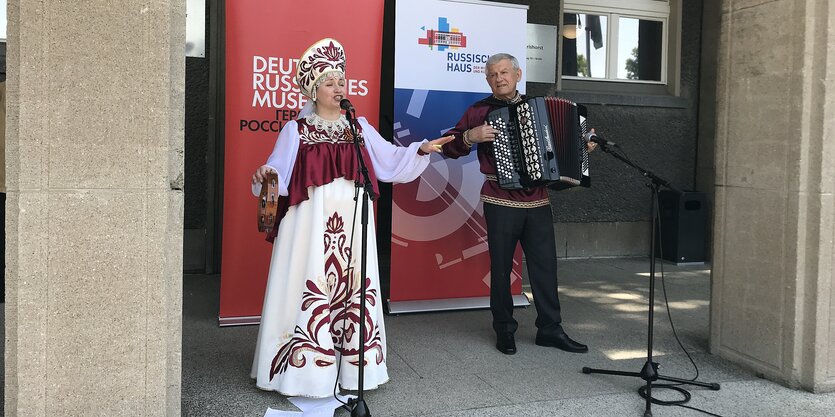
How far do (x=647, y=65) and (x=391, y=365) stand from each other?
21.0 feet

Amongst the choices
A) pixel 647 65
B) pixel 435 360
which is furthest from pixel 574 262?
pixel 435 360

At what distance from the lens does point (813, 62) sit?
4125 mm

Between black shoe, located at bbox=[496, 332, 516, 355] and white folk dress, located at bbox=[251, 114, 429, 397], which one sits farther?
black shoe, located at bbox=[496, 332, 516, 355]

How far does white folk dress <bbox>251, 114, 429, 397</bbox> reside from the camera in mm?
3846

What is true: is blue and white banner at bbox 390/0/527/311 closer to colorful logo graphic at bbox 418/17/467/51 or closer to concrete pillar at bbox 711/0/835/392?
colorful logo graphic at bbox 418/17/467/51

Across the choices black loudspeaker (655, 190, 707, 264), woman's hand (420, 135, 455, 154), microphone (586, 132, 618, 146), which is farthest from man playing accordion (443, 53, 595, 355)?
black loudspeaker (655, 190, 707, 264)

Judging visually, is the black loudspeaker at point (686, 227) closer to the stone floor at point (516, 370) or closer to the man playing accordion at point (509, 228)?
the stone floor at point (516, 370)

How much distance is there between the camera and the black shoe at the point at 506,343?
486 cm

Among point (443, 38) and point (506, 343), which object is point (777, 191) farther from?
point (443, 38)

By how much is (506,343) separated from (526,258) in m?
0.60

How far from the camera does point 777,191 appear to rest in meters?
4.29

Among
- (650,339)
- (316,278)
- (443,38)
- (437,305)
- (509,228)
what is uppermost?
(443,38)

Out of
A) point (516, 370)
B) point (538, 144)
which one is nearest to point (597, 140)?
point (538, 144)

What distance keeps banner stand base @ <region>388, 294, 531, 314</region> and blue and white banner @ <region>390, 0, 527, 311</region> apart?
27 mm
